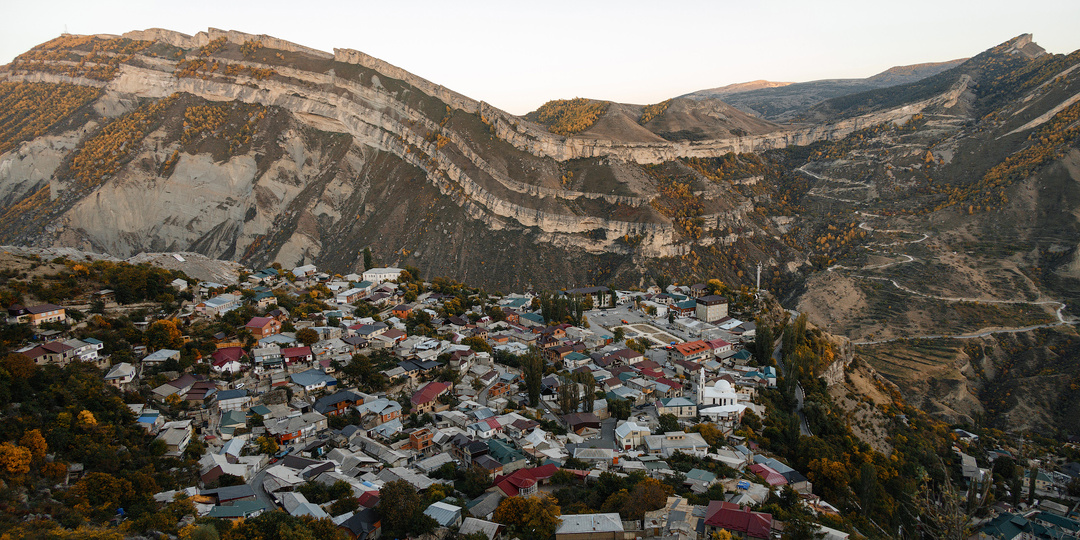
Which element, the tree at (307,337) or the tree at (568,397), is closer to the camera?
the tree at (568,397)

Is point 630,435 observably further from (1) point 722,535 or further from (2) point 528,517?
(2) point 528,517

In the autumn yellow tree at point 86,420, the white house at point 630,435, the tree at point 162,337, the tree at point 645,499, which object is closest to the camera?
the tree at point 645,499

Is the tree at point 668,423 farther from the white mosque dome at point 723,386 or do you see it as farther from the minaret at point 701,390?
the white mosque dome at point 723,386

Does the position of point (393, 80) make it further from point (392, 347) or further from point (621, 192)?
point (392, 347)

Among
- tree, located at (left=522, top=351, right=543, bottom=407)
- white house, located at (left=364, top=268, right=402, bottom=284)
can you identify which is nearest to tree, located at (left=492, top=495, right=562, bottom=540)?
tree, located at (left=522, top=351, right=543, bottom=407)

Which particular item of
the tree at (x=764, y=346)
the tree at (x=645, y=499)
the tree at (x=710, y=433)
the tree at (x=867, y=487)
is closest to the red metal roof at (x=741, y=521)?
the tree at (x=645, y=499)

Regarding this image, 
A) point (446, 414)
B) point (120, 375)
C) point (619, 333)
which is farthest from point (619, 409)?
point (120, 375)
